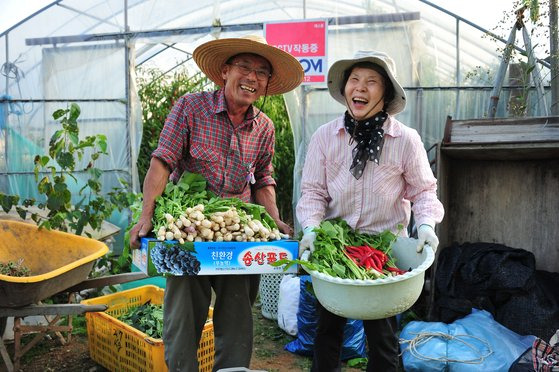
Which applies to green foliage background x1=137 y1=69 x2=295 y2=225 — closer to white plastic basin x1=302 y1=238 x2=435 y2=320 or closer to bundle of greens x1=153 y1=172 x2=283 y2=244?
bundle of greens x1=153 y1=172 x2=283 y2=244

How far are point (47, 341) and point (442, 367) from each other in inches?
122

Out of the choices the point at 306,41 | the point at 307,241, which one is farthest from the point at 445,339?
the point at 306,41

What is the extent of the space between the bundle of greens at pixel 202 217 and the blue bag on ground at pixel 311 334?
1.57m

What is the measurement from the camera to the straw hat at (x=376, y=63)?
2479mm

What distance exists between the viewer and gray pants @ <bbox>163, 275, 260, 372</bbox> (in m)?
2.61

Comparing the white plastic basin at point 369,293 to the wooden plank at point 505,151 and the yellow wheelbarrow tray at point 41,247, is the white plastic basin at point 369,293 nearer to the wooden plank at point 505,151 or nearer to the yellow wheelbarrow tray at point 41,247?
the yellow wheelbarrow tray at point 41,247

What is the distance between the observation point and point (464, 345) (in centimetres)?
368

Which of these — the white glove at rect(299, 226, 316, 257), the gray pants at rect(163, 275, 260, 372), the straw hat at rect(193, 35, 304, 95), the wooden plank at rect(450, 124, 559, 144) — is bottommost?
the gray pants at rect(163, 275, 260, 372)

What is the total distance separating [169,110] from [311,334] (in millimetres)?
5025

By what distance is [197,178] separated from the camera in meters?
2.66

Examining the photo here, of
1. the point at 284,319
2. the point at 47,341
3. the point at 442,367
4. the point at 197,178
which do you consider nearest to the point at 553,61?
the point at 442,367

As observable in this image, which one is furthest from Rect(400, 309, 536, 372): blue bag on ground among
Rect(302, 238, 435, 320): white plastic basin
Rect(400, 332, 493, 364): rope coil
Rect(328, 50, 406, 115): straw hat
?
Rect(328, 50, 406, 115): straw hat

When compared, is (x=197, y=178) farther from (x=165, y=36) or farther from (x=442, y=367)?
(x=165, y=36)

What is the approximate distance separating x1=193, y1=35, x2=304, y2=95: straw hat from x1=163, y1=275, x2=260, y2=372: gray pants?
112 centimetres
